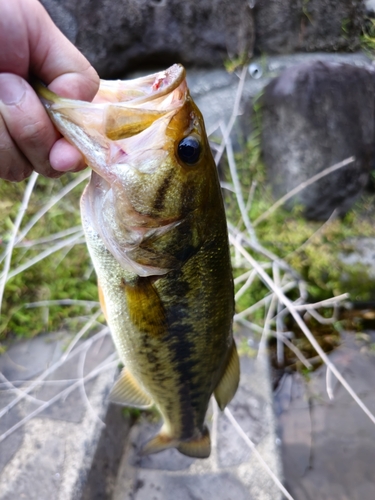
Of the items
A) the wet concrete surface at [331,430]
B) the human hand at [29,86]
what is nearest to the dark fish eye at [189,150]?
the human hand at [29,86]

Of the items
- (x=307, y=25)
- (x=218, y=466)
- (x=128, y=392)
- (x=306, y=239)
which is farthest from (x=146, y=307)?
(x=307, y=25)

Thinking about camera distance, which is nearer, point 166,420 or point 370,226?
point 166,420

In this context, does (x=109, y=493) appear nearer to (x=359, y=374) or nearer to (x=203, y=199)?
(x=203, y=199)

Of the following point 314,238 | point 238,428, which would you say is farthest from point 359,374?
point 238,428

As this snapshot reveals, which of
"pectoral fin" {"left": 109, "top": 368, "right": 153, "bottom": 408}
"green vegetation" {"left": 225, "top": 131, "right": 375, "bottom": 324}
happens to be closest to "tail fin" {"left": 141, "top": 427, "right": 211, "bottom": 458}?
"pectoral fin" {"left": 109, "top": 368, "right": 153, "bottom": 408}

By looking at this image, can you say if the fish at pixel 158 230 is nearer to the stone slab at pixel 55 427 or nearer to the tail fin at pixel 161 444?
the tail fin at pixel 161 444

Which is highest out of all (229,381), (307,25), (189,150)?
(189,150)

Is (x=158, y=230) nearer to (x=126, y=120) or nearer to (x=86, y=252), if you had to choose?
(x=126, y=120)
